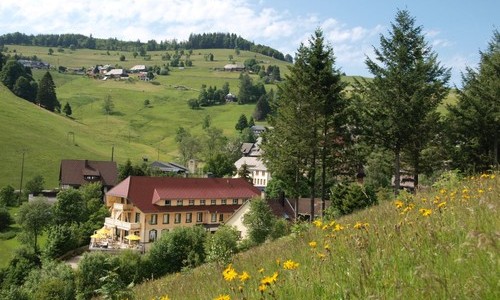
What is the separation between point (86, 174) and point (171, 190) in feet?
117

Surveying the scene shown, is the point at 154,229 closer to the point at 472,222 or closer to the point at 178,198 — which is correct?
the point at 178,198

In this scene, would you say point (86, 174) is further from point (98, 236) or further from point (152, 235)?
point (98, 236)

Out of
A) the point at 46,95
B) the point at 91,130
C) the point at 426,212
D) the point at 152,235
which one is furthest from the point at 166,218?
the point at 46,95

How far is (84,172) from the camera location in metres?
88.0

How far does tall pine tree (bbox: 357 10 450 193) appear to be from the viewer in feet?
88.9

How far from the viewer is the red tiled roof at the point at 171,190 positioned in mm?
56875

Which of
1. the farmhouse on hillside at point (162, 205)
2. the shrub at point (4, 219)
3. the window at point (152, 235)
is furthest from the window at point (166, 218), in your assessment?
the shrub at point (4, 219)

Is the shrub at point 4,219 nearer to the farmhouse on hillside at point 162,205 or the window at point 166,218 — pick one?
the farmhouse on hillside at point 162,205

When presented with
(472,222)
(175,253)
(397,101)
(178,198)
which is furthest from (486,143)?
(178,198)

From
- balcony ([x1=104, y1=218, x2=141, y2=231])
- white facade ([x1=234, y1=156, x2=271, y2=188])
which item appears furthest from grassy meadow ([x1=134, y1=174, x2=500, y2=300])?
white facade ([x1=234, y1=156, x2=271, y2=188])

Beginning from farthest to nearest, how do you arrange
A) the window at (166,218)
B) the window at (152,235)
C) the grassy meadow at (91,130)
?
the grassy meadow at (91,130) → the window at (166,218) → the window at (152,235)

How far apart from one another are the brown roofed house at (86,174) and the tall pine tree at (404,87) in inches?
2653

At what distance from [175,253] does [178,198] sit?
75.3ft

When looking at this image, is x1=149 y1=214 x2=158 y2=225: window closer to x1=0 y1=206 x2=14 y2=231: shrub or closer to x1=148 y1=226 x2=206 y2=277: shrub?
x1=148 y1=226 x2=206 y2=277: shrub
